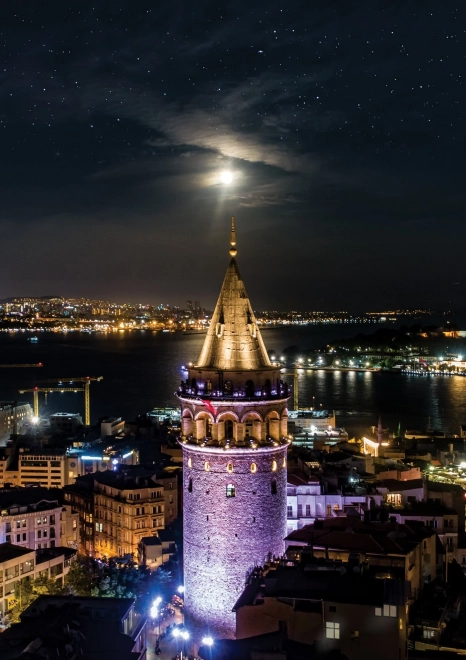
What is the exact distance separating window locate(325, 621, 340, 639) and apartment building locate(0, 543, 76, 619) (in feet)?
25.3

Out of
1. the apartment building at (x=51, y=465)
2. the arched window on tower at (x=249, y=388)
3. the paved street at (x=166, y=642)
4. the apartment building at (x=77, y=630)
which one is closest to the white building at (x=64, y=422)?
the apartment building at (x=51, y=465)

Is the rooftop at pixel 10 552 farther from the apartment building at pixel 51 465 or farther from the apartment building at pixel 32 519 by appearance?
the apartment building at pixel 51 465

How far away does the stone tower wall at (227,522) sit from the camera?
1034 centimetres

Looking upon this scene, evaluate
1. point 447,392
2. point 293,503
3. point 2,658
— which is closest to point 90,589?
point 293,503

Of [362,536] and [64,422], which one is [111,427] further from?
[362,536]

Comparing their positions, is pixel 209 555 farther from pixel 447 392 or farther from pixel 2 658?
pixel 447 392

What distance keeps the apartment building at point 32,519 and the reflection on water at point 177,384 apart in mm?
29350

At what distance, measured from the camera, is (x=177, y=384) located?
66.1m

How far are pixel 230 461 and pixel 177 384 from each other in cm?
5606

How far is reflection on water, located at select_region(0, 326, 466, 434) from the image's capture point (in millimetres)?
53344

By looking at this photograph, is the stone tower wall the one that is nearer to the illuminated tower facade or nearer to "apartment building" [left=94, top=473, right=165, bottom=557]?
the illuminated tower facade

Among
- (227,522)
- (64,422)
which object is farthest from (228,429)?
(64,422)

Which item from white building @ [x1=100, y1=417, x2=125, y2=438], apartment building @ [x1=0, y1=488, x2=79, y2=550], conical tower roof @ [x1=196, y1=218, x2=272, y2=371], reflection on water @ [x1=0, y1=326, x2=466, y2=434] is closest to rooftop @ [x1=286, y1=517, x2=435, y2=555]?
conical tower roof @ [x1=196, y1=218, x2=272, y2=371]

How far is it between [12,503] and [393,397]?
4876 cm
